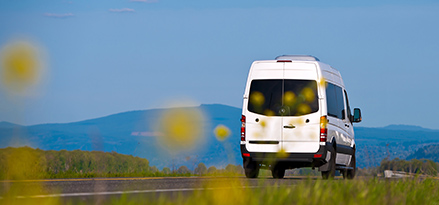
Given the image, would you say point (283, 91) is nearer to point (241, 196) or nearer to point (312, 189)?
point (312, 189)

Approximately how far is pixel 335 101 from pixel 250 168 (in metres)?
2.51

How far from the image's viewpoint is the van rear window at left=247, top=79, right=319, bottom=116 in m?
15.4

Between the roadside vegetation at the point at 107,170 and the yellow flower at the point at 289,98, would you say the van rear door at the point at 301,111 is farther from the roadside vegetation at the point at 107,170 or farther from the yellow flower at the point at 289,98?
the roadside vegetation at the point at 107,170

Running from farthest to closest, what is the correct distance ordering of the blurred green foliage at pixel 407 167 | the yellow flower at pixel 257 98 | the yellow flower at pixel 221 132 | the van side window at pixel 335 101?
the van side window at pixel 335 101 < the yellow flower at pixel 257 98 < the blurred green foliage at pixel 407 167 < the yellow flower at pixel 221 132

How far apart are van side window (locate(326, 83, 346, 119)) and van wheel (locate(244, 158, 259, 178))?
6.58ft

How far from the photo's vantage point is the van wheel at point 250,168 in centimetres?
1588

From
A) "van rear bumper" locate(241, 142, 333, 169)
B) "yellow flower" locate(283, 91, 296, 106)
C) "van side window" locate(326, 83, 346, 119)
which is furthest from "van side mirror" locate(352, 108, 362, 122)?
"yellow flower" locate(283, 91, 296, 106)

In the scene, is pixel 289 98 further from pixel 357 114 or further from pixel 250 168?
pixel 357 114

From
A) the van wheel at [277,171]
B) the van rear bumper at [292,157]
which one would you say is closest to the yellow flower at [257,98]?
the van rear bumper at [292,157]

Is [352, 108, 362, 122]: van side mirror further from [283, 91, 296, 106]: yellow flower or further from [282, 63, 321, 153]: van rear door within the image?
[283, 91, 296, 106]: yellow flower

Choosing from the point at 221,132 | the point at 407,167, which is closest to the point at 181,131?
the point at 221,132

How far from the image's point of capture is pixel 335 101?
1652 centimetres

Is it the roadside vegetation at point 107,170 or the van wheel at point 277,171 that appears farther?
the van wheel at point 277,171

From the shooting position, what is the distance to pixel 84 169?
17062 millimetres
